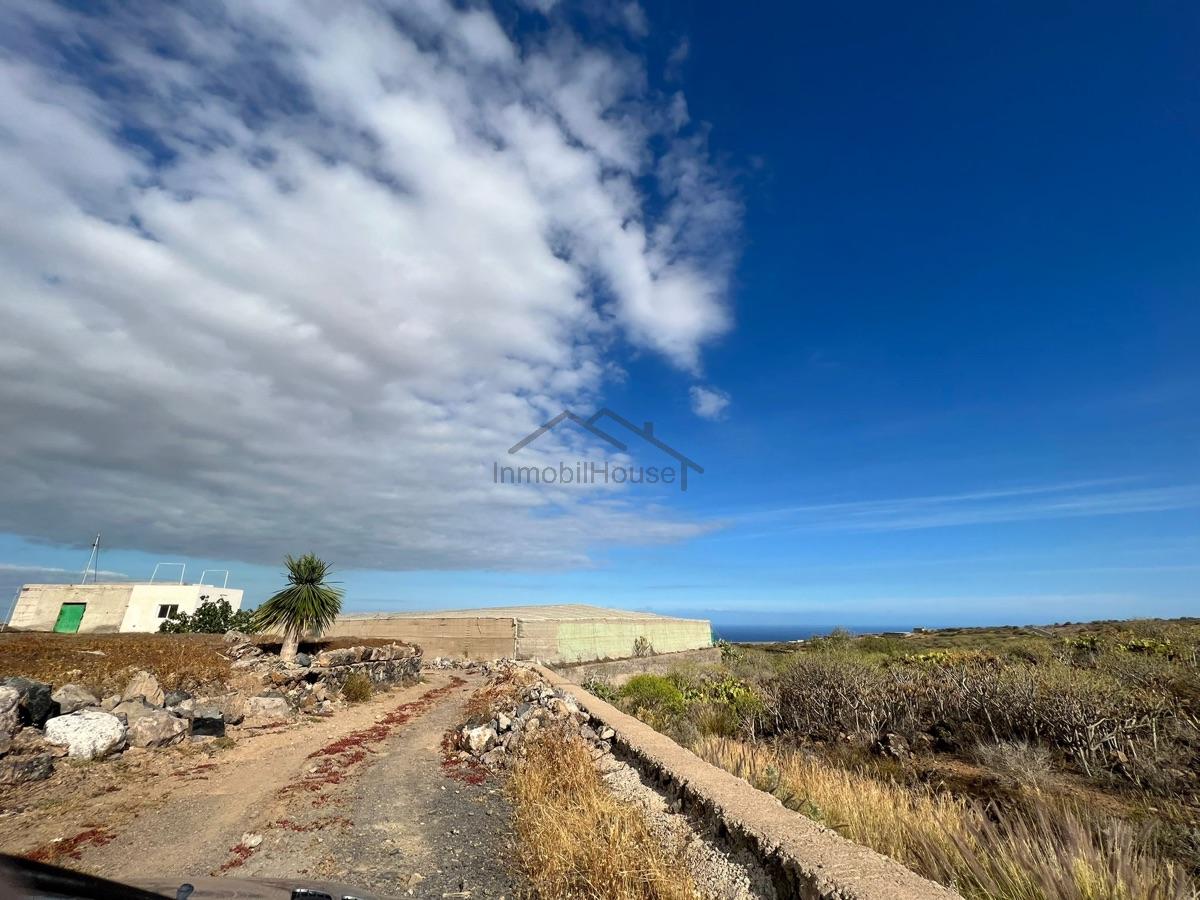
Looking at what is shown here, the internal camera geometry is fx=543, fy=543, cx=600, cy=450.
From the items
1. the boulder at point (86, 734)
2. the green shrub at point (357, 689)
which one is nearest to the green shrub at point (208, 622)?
the green shrub at point (357, 689)

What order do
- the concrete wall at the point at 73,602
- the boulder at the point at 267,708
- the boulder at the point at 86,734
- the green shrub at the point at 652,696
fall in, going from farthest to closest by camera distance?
1. the concrete wall at the point at 73,602
2. the green shrub at the point at 652,696
3. the boulder at the point at 267,708
4. the boulder at the point at 86,734

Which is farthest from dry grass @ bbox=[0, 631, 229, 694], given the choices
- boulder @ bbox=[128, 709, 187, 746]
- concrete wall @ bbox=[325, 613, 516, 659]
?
concrete wall @ bbox=[325, 613, 516, 659]

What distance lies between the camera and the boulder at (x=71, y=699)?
31.9 feet

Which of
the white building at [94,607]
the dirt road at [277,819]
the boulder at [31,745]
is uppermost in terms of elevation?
the white building at [94,607]

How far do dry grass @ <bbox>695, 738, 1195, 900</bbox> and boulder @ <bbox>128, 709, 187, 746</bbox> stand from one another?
10.3 meters

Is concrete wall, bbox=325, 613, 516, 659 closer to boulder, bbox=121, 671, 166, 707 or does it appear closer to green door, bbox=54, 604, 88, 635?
green door, bbox=54, 604, 88, 635

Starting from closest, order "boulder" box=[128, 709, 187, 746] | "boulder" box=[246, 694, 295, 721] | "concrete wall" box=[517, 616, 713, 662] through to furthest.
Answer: "boulder" box=[128, 709, 187, 746] → "boulder" box=[246, 694, 295, 721] → "concrete wall" box=[517, 616, 713, 662]

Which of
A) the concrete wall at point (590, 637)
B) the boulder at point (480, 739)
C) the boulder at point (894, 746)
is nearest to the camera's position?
the boulder at point (480, 739)

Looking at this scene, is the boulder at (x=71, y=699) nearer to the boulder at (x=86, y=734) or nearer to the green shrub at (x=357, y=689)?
the boulder at (x=86, y=734)

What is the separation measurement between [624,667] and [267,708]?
83.1ft

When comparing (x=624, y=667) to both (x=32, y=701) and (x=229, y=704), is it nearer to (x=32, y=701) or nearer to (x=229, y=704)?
(x=229, y=704)

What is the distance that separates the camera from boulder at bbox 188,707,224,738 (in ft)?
36.3

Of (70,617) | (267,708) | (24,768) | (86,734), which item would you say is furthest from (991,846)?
(70,617)

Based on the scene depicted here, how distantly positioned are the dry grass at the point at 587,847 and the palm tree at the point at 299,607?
66.2 ft
